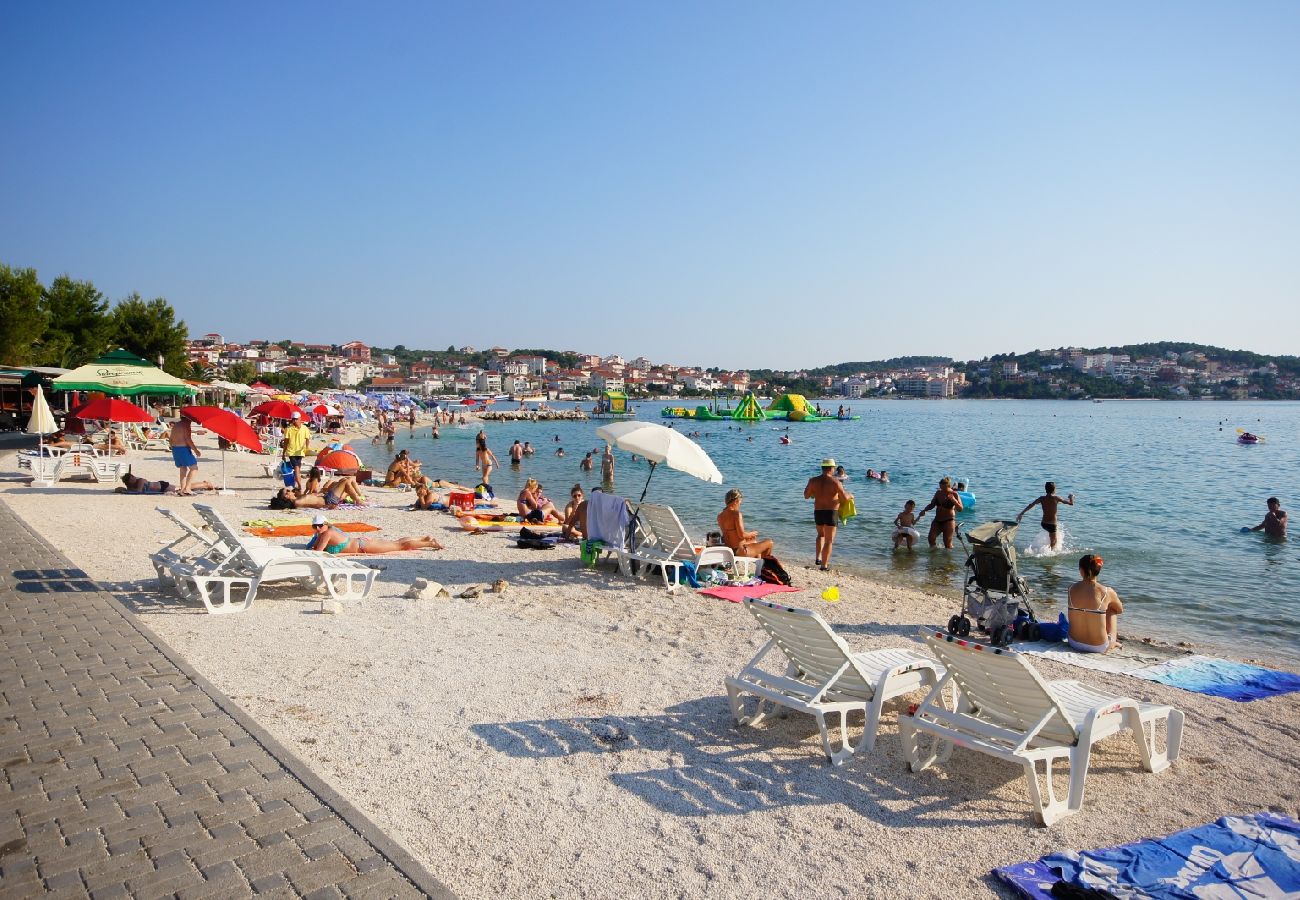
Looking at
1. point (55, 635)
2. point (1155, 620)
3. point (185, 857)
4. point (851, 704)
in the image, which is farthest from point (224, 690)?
point (1155, 620)

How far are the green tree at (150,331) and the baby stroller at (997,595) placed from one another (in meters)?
44.9

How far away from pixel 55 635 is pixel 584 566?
5.58 m

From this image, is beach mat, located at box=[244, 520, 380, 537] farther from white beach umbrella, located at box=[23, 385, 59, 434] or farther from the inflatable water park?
the inflatable water park

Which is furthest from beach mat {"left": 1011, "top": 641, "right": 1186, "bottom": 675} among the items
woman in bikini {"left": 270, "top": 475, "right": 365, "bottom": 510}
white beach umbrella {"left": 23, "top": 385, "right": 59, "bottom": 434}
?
white beach umbrella {"left": 23, "top": 385, "right": 59, "bottom": 434}

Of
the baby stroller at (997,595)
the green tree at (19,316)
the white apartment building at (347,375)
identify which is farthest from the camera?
the white apartment building at (347,375)

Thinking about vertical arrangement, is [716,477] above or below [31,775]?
above

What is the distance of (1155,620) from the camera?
10.2 metres

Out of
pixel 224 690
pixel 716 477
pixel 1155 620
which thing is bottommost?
pixel 1155 620

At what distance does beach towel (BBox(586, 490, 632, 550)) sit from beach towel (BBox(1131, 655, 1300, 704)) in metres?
5.45

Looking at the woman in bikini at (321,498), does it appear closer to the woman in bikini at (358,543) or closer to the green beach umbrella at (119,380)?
the woman in bikini at (358,543)

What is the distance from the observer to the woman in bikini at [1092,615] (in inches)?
284

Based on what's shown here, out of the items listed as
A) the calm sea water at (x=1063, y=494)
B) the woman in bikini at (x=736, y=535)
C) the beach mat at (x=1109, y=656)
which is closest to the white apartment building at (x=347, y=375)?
the calm sea water at (x=1063, y=494)

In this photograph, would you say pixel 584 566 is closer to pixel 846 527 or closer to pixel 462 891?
pixel 462 891

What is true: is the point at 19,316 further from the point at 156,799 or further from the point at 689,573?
the point at 156,799
